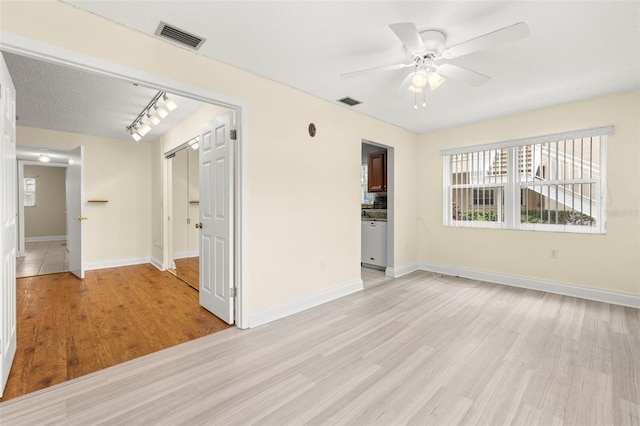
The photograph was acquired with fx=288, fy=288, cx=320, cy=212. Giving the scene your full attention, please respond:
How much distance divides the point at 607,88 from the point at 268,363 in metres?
4.62

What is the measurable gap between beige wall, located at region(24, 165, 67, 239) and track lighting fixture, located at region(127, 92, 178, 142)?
6209mm

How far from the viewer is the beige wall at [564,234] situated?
3.41 m

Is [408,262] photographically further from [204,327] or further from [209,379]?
[209,379]

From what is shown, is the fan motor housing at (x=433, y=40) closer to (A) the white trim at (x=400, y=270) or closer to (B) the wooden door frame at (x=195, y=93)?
(B) the wooden door frame at (x=195, y=93)

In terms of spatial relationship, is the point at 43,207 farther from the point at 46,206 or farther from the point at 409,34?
the point at 409,34

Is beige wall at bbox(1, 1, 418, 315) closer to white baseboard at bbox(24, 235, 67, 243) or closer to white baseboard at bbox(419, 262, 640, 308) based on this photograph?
white baseboard at bbox(419, 262, 640, 308)

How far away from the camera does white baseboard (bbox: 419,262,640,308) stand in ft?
11.4

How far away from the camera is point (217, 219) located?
310cm

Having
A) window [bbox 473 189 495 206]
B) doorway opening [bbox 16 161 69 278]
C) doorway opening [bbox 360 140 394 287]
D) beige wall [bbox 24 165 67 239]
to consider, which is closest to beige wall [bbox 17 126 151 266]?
doorway opening [bbox 16 161 69 278]

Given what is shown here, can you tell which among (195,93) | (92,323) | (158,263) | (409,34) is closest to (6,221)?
(92,323)

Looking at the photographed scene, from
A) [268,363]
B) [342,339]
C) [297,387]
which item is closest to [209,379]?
[268,363]

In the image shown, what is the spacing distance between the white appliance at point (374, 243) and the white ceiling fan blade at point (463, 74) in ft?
9.72

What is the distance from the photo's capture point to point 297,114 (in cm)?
331

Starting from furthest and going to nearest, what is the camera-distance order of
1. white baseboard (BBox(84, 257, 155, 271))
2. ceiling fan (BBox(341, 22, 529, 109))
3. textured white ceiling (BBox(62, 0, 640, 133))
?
white baseboard (BBox(84, 257, 155, 271))
textured white ceiling (BBox(62, 0, 640, 133))
ceiling fan (BBox(341, 22, 529, 109))
